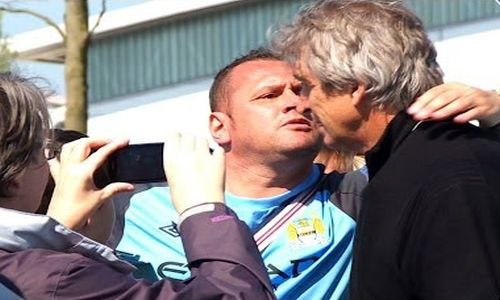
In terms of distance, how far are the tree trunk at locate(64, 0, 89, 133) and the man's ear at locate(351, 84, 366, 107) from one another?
27.2ft

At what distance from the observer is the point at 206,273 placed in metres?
2.65

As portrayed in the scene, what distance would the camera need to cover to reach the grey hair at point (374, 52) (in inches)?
121

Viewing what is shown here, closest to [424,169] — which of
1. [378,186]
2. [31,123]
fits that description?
[378,186]

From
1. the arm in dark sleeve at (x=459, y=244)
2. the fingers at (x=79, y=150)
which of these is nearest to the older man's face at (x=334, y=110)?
the arm in dark sleeve at (x=459, y=244)

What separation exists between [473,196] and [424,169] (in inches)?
5.9

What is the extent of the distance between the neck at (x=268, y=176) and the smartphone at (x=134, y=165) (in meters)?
0.77

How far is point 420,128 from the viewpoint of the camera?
303 centimetres

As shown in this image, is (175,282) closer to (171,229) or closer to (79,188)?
(79,188)

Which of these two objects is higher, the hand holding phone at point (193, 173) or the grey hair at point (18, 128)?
the grey hair at point (18, 128)

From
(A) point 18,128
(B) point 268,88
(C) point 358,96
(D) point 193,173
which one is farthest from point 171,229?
(A) point 18,128

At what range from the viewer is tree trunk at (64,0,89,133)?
11.3 meters

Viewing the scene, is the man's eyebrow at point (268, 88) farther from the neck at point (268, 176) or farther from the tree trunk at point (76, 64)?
the tree trunk at point (76, 64)

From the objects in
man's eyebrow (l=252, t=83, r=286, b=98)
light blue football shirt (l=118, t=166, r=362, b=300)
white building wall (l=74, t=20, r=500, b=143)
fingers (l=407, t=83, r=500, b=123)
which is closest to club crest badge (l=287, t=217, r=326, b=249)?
light blue football shirt (l=118, t=166, r=362, b=300)

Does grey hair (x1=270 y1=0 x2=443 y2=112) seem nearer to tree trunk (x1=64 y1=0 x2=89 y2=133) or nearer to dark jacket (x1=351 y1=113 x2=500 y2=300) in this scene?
dark jacket (x1=351 y1=113 x2=500 y2=300)
